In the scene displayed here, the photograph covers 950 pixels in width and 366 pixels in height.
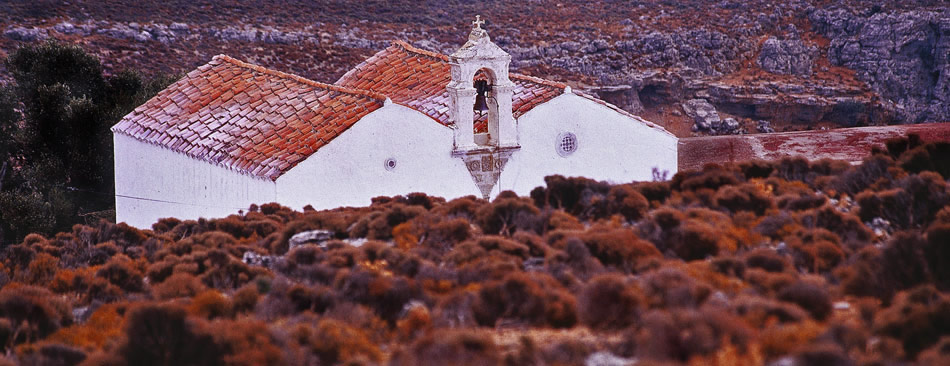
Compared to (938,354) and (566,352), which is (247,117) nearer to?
(566,352)

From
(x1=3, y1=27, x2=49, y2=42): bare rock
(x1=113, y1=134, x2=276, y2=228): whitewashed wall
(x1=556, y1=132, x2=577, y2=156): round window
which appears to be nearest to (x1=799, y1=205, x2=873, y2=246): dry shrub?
(x1=556, y1=132, x2=577, y2=156): round window

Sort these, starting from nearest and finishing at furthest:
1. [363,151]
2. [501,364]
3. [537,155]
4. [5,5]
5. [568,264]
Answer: [501,364] → [568,264] → [363,151] → [537,155] → [5,5]

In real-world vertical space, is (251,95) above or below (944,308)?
above

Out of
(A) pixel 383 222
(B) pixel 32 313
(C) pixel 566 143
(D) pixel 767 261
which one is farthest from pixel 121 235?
(D) pixel 767 261

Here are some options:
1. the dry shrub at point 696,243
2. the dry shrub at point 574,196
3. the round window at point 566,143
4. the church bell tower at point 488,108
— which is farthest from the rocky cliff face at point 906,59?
the dry shrub at point 696,243

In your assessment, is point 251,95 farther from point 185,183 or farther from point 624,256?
point 624,256

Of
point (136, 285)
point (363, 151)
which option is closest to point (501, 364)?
point (136, 285)

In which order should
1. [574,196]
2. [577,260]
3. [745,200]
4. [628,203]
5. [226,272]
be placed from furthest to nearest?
[574,196], [628,203], [745,200], [226,272], [577,260]

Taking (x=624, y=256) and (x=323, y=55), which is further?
(x=323, y=55)
